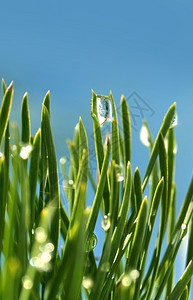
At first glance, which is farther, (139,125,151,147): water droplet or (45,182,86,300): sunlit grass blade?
(139,125,151,147): water droplet

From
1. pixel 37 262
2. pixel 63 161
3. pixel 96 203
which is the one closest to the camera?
pixel 37 262

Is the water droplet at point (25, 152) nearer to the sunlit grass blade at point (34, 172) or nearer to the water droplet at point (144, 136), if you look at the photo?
the sunlit grass blade at point (34, 172)

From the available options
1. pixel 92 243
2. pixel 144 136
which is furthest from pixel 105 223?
pixel 144 136

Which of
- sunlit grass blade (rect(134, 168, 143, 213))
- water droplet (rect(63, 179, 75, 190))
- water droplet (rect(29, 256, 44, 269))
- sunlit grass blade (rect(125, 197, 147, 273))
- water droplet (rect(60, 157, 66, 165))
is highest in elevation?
water droplet (rect(60, 157, 66, 165))

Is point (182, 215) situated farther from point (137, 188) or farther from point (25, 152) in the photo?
point (25, 152)

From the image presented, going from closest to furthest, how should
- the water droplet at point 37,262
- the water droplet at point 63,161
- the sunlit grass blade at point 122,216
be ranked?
the water droplet at point 37,262
the sunlit grass blade at point 122,216
the water droplet at point 63,161

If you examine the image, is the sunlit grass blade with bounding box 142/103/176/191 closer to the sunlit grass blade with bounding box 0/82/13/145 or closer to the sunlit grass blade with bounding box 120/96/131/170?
the sunlit grass blade with bounding box 120/96/131/170

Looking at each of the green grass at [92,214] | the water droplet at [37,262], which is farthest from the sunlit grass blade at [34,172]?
the water droplet at [37,262]

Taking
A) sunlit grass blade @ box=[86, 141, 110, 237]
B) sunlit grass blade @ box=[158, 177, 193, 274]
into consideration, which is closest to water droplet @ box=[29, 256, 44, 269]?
sunlit grass blade @ box=[86, 141, 110, 237]

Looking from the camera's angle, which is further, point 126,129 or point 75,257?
point 126,129
